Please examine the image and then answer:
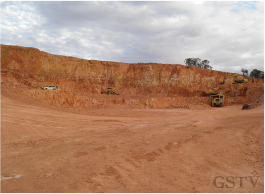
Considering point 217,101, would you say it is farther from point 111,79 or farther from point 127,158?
point 127,158

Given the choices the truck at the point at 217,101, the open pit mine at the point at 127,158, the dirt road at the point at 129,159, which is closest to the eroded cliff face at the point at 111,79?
the truck at the point at 217,101

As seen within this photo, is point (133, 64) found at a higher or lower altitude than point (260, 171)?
higher

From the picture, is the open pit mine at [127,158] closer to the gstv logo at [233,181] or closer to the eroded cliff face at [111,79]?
the gstv logo at [233,181]

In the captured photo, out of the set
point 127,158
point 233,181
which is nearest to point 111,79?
point 127,158

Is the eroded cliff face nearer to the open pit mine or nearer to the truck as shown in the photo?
the truck

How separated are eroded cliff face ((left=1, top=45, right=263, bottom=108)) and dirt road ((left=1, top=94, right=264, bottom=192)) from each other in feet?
41.3

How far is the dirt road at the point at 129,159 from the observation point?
3988 millimetres

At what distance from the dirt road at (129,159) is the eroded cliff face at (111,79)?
41.3 feet

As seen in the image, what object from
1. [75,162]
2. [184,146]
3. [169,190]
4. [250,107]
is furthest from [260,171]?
[250,107]

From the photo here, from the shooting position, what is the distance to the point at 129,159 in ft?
17.3

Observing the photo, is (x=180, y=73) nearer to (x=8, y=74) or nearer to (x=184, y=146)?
(x=8, y=74)

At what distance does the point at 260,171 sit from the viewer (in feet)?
→ 16.7

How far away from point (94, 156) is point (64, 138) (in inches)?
99.0

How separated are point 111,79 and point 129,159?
2903 cm
